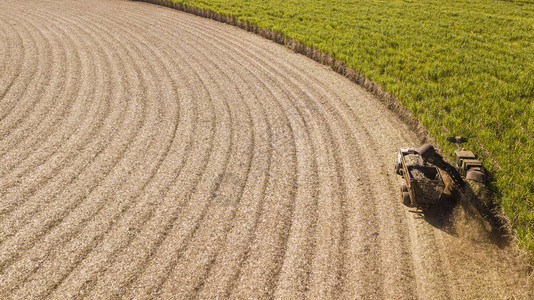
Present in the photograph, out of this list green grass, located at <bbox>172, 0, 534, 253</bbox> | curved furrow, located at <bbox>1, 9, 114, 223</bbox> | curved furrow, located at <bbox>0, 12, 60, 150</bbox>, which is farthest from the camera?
curved furrow, located at <bbox>0, 12, 60, 150</bbox>

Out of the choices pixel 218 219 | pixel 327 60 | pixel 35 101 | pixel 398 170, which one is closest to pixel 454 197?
pixel 398 170

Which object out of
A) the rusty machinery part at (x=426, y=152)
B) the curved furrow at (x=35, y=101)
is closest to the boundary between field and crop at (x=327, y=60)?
the rusty machinery part at (x=426, y=152)

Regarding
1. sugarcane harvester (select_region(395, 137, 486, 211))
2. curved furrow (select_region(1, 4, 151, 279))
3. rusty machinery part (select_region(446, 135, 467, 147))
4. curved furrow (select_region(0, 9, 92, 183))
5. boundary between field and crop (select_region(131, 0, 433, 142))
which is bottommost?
curved furrow (select_region(1, 4, 151, 279))

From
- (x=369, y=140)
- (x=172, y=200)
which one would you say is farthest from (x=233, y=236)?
(x=369, y=140)

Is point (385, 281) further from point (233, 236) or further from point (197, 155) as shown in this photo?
point (197, 155)

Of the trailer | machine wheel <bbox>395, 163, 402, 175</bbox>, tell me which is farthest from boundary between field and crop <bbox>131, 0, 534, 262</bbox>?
machine wheel <bbox>395, 163, 402, 175</bbox>

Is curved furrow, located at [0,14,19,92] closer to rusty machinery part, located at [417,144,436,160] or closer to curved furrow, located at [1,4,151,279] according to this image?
curved furrow, located at [1,4,151,279]
